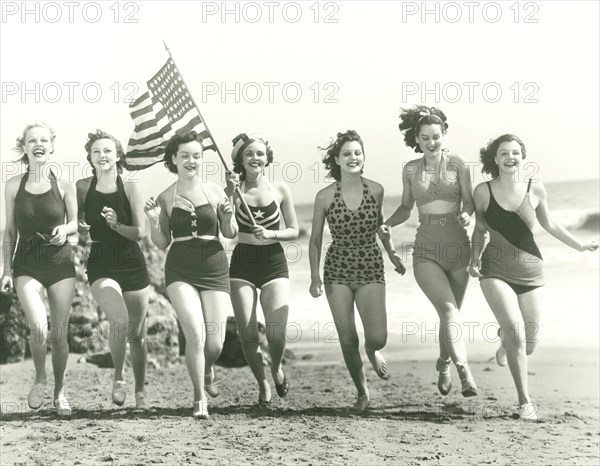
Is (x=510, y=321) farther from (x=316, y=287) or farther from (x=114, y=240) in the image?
(x=114, y=240)

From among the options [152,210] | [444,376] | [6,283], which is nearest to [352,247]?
[444,376]

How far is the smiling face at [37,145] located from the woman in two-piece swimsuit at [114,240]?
38 cm

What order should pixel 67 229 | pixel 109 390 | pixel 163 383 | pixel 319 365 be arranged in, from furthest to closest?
pixel 319 365
pixel 163 383
pixel 109 390
pixel 67 229

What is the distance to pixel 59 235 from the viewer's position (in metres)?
8.93

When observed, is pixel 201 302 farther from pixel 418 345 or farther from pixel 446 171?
pixel 418 345

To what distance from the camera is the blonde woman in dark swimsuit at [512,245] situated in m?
9.26

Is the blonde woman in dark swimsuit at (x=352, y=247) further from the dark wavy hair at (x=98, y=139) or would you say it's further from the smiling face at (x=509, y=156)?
the dark wavy hair at (x=98, y=139)

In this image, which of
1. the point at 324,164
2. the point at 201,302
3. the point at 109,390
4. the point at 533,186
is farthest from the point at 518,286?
the point at 109,390

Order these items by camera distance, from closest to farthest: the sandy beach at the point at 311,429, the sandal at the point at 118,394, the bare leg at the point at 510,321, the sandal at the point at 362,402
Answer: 1. the sandy beach at the point at 311,429
2. the bare leg at the point at 510,321
3. the sandal at the point at 118,394
4. the sandal at the point at 362,402

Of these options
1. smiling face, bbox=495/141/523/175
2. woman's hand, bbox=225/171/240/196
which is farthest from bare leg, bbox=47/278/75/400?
→ smiling face, bbox=495/141/523/175

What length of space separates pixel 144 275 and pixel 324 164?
79.3 inches

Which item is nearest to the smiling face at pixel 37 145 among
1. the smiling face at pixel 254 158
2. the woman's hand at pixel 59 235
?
the woman's hand at pixel 59 235

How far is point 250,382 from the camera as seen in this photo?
1312 cm

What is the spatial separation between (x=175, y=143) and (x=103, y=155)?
0.67 meters
